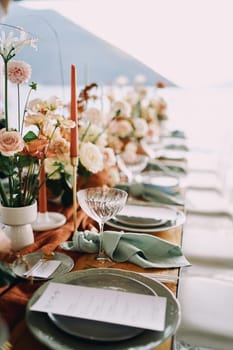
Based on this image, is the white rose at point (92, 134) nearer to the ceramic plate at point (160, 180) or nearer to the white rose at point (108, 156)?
the white rose at point (108, 156)

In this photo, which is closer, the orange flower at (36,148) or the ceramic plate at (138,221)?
the orange flower at (36,148)

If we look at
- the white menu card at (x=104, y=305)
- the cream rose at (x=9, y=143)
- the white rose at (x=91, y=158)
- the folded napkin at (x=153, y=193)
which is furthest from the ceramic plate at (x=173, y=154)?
the white menu card at (x=104, y=305)

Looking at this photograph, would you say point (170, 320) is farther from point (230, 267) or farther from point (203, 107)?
point (203, 107)

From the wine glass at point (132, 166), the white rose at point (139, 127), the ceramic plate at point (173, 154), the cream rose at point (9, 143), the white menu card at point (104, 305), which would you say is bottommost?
the white menu card at point (104, 305)

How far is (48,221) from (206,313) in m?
0.53

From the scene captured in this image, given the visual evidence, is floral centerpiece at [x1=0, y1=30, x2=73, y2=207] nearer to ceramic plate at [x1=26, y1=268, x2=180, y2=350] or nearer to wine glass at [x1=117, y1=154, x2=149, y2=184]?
ceramic plate at [x1=26, y1=268, x2=180, y2=350]

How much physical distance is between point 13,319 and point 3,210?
31 centimetres

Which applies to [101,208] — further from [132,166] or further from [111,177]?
[132,166]

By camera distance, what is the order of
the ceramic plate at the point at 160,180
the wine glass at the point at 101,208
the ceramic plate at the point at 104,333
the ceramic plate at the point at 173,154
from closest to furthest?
the ceramic plate at the point at 104,333, the wine glass at the point at 101,208, the ceramic plate at the point at 160,180, the ceramic plate at the point at 173,154

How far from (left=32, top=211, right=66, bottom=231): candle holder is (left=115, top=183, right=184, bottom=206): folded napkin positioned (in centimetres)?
38

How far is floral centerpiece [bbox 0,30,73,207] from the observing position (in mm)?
889

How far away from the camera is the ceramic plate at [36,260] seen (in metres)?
0.84

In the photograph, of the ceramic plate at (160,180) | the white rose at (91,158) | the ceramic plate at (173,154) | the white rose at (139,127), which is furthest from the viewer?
the ceramic plate at (173,154)

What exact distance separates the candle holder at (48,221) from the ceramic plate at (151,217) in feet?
0.47
